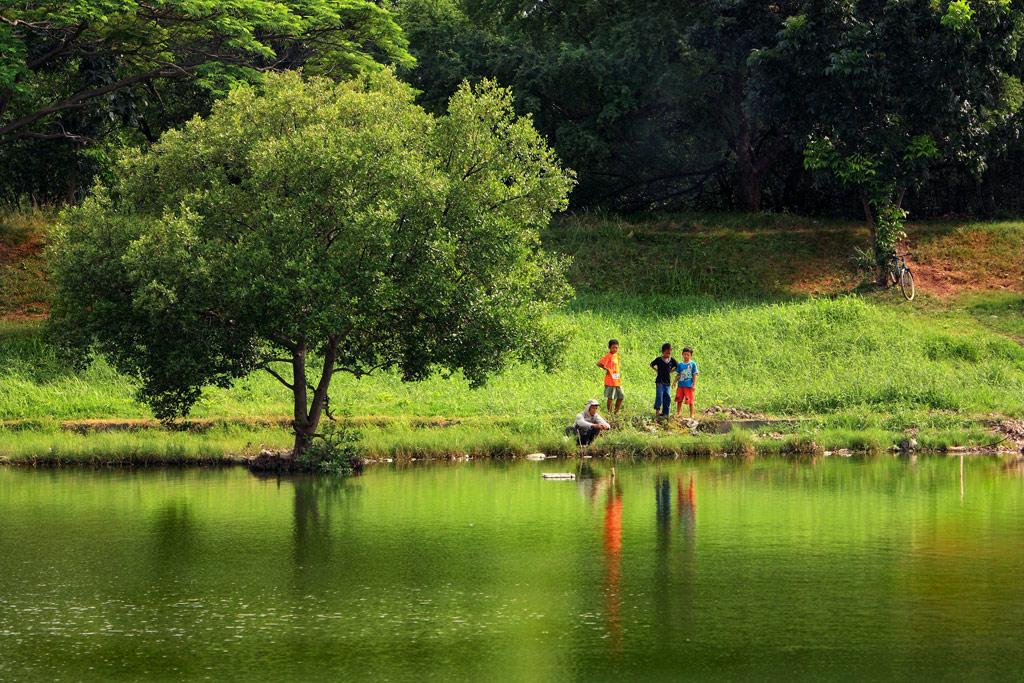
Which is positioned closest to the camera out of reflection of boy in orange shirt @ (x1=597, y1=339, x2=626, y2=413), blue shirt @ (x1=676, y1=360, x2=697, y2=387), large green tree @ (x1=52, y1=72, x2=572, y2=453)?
large green tree @ (x1=52, y1=72, x2=572, y2=453)

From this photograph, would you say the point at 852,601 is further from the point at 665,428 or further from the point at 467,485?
the point at 665,428

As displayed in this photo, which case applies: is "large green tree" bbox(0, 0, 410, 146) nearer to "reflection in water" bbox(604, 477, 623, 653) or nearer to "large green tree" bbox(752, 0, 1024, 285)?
"large green tree" bbox(752, 0, 1024, 285)

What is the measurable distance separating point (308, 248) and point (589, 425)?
625 centimetres

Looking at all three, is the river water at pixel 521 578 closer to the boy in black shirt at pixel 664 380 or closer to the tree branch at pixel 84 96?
the boy in black shirt at pixel 664 380

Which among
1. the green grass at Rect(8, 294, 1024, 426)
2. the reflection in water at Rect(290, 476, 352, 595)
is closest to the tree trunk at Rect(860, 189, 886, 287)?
the green grass at Rect(8, 294, 1024, 426)

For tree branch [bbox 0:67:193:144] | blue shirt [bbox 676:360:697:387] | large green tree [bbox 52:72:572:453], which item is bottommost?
blue shirt [bbox 676:360:697:387]

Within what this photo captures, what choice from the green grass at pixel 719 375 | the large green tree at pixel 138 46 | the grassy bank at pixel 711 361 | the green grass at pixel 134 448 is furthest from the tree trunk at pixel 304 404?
the large green tree at pixel 138 46

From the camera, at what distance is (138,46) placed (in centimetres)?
3344

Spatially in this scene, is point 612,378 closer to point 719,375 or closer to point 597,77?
point 719,375

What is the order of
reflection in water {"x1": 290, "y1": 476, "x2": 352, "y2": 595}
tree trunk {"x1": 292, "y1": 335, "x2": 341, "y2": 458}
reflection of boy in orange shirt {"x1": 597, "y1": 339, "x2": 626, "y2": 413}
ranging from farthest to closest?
reflection of boy in orange shirt {"x1": 597, "y1": 339, "x2": 626, "y2": 413} < tree trunk {"x1": 292, "y1": 335, "x2": 341, "y2": 458} < reflection in water {"x1": 290, "y1": 476, "x2": 352, "y2": 595}

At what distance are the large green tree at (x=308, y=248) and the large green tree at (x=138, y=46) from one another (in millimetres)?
8961

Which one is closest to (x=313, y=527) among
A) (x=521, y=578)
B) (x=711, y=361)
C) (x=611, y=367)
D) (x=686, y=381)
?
(x=521, y=578)

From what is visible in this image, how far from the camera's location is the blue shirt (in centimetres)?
2456

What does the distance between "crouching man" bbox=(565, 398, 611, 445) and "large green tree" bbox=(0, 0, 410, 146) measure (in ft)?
41.9
